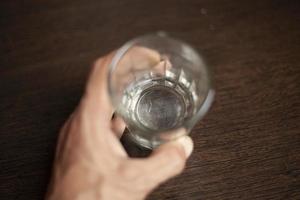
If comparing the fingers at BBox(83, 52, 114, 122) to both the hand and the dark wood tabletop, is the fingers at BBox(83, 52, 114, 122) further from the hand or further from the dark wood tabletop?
the dark wood tabletop

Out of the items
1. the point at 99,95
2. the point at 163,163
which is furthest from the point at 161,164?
the point at 99,95

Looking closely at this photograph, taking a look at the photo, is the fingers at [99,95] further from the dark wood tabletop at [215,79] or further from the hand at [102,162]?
→ the dark wood tabletop at [215,79]

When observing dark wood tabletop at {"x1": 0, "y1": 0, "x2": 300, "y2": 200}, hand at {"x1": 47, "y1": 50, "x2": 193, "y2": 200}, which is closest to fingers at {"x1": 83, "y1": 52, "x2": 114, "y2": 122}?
hand at {"x1": 47, "y1": 50, "x2": 193, "y2": 200}

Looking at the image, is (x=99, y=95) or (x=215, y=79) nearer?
(x=99, y=95)

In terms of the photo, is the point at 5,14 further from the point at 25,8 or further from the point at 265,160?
the point at 265,160

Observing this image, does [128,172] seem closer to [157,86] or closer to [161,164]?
[161,164]

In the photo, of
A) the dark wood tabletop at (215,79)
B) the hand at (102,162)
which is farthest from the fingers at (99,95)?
the dark wood tabletop at (215,79)
